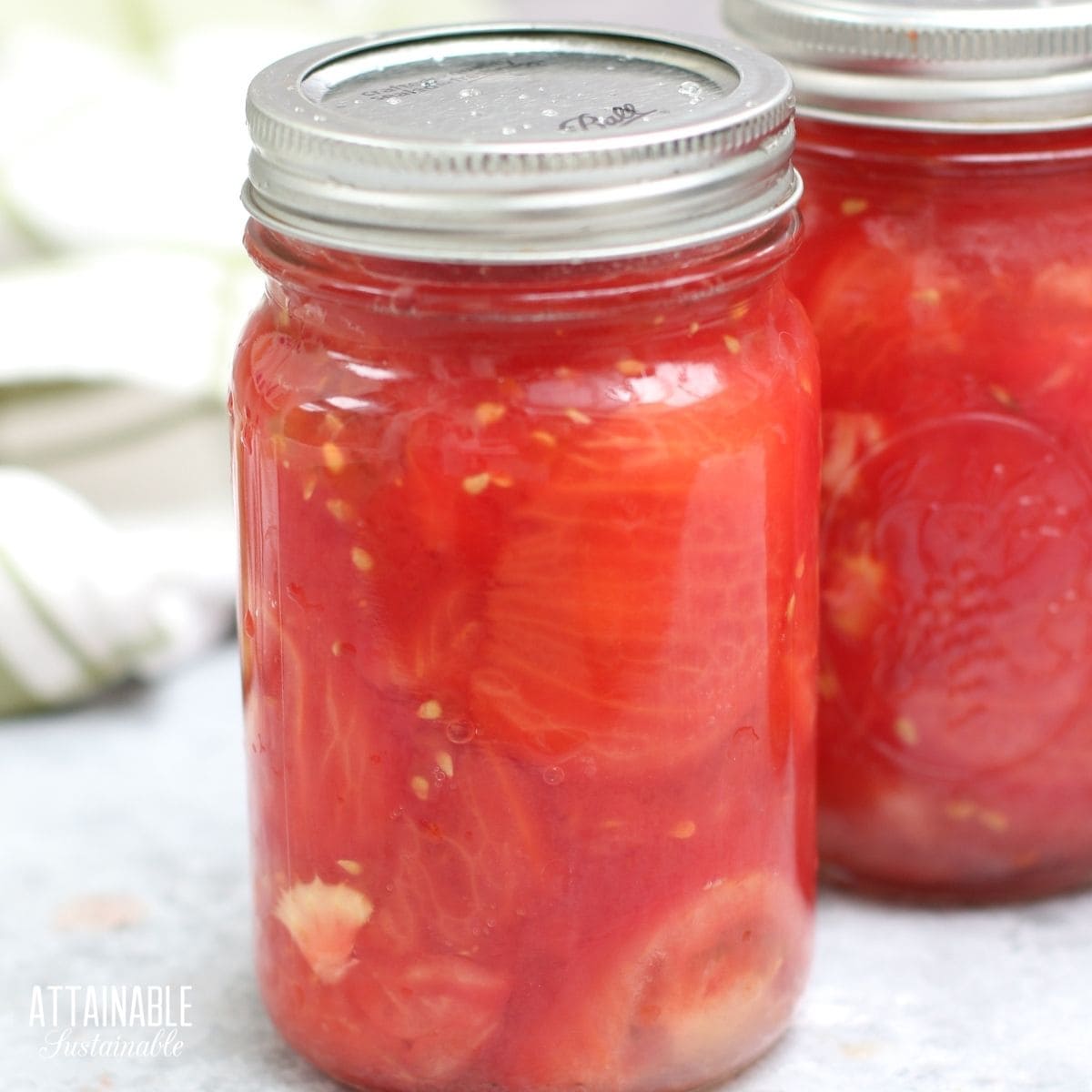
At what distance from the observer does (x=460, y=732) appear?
3.20 feet

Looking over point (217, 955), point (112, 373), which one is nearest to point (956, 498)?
point (217, 955)

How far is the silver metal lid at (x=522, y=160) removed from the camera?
88cm

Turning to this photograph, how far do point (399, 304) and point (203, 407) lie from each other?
2.51 ft

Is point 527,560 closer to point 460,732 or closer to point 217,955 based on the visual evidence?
point 460,732

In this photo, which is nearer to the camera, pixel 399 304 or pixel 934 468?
pixel 399 304

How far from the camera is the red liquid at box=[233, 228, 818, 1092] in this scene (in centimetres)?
93

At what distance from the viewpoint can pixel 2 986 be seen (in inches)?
47.5

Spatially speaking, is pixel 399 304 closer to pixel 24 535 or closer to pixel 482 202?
pixel 482 202

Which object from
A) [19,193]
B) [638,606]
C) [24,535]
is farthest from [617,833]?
[19,193]

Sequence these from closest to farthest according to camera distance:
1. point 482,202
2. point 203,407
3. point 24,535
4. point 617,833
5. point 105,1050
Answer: point 482,202 → point 617,833 → point 105,1050 → point 24,535 → point 203,407

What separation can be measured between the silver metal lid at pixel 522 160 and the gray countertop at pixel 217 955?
1.70 ft

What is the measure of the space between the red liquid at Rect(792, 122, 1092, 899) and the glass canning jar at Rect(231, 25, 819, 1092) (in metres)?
0.12

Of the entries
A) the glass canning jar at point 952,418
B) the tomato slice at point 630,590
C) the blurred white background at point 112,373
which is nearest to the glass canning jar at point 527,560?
the tomato slice at point 630,590

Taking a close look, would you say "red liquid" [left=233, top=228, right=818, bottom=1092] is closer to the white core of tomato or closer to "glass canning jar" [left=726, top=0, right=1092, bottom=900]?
the white core of tomato
